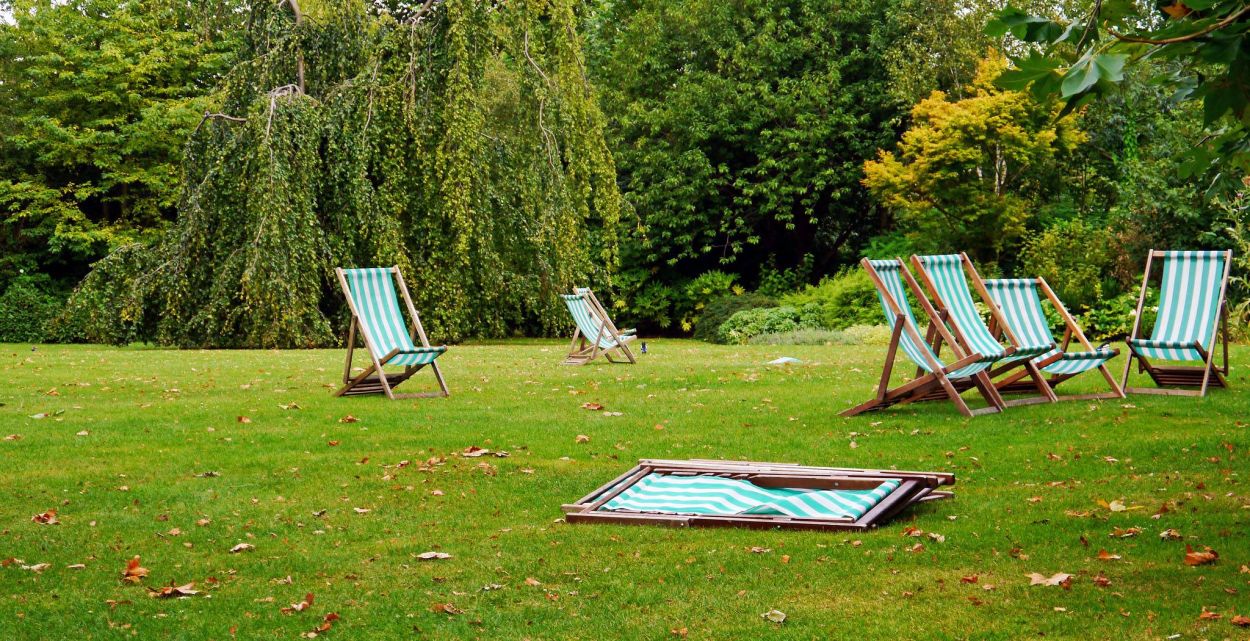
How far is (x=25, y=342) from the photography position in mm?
22500

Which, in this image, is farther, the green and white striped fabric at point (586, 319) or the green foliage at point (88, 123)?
the green foliage at point (88, 123)

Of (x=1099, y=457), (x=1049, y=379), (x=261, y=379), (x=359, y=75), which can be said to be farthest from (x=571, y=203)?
(x=1099, y=457)

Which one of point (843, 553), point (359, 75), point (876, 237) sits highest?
point (359, 75)

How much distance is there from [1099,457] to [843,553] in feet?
8.17

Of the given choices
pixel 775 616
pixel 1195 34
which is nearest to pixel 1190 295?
pixel 775 616

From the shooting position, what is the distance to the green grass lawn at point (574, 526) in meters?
3.53

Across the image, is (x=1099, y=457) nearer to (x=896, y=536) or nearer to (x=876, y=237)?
(x=896, y=536)

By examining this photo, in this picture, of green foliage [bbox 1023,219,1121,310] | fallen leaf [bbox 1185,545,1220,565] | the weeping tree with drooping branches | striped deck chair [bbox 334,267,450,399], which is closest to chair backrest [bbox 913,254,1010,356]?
striped deck chair [bbox 334,267,450,399]

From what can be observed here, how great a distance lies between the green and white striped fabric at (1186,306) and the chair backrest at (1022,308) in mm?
667

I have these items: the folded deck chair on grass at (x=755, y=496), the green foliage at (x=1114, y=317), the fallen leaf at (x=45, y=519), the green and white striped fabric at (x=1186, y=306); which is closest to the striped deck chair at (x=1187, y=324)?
the green and white striped fabric at (x=1186, y=306)

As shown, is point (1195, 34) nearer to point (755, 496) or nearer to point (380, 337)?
point (755, 496)

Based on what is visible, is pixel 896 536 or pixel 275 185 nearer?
pixel 896 536

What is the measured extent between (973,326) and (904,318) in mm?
910

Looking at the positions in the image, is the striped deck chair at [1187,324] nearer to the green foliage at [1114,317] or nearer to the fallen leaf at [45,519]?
the fallen leaf at [45,519]
